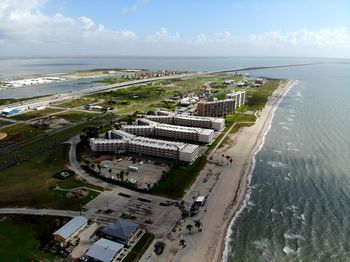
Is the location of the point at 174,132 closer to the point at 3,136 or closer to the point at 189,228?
the point at 189,228

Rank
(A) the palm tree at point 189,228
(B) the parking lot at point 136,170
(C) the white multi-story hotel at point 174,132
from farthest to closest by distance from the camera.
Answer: (C) the white multi-story hotel at point 174,132 < (B) the parking lot at point 136,170 < (A) the palm tree at point 189,228

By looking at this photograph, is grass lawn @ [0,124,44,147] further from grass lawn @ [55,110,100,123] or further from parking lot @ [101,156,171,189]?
parking lot @ [101,156,171,189]

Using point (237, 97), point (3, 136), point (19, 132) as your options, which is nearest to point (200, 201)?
point (3, 136)

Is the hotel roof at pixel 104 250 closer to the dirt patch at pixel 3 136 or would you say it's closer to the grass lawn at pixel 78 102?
the dirt patch at pixel 3 136

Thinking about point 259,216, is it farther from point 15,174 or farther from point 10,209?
point 15,174

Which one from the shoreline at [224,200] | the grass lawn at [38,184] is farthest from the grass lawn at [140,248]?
the grass lawn at [38,184]

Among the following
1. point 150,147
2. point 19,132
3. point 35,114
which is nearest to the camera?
point 150,147

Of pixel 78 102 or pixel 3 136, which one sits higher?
pixel 3 136
